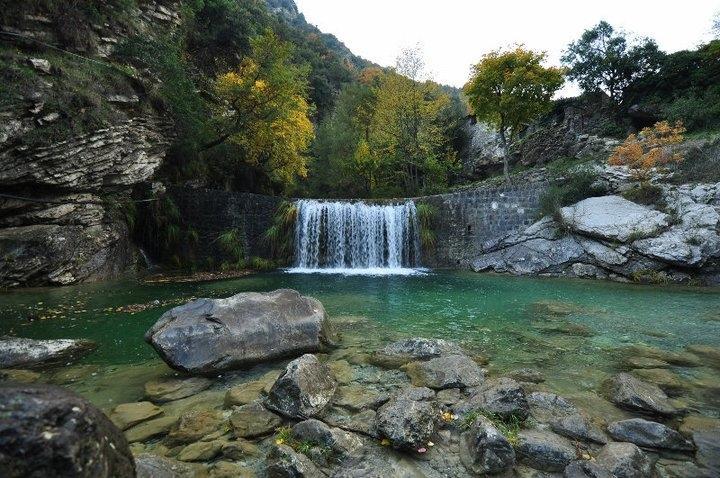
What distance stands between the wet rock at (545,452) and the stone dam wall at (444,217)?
46.4ft

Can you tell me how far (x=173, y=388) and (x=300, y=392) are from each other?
5.54 feet

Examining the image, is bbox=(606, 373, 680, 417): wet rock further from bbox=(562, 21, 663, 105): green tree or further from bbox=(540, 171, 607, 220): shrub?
bbox=(562, 21, 663, 105): green tree

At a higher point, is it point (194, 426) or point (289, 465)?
point (289, 465)

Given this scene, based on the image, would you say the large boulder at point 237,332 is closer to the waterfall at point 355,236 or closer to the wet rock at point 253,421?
the wet rock at point 253,421

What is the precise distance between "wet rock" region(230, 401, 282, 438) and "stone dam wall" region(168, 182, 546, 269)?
14.1 metres

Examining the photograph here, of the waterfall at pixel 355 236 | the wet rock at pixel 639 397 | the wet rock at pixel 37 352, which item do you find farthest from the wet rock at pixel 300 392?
the waterfall at pixel 355 236

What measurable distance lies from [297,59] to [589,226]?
106 feet

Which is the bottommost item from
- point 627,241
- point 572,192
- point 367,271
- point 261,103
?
point 367,271

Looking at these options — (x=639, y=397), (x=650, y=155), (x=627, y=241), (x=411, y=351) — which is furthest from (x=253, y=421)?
(x=650, y=155)

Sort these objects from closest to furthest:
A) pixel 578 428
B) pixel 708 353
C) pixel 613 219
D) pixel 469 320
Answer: pixel 578 428 < pixel 708 353 < pixel 469 320 < pixel 613 219

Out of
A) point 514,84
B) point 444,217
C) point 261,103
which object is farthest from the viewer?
point 514,84

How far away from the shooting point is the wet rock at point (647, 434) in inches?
113

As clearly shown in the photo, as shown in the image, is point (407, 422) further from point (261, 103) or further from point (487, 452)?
point (261, 103)

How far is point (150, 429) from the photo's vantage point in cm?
327
